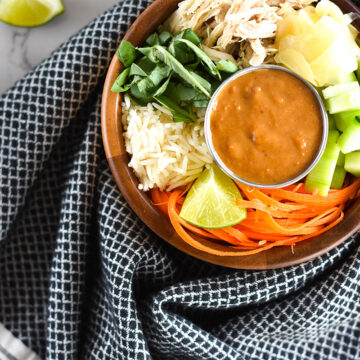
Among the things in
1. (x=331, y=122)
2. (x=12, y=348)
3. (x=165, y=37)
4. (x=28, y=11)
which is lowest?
(x=12, y=348)

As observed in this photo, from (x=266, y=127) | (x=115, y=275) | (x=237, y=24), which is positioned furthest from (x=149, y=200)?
(x=237, y=24)

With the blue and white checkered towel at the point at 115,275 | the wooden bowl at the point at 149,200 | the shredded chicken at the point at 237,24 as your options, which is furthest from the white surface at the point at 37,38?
the shredded chicken at the point at 237,24

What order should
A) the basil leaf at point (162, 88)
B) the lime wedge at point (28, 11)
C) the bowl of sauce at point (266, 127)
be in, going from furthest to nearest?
the lime wedge at point (28, 11), the basil leaf at point (162, 88), the bowl of sauce at point (266, 127)

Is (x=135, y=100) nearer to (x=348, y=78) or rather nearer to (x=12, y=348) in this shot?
(x=348, y=78)

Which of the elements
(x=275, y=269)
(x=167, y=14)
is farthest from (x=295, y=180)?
(x=167, y=14)

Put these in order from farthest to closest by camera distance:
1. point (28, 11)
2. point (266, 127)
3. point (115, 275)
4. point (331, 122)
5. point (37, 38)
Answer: point (37, 38) → point (28, 11) → point (115, 275) → point (331, 122) → point (266, 127)

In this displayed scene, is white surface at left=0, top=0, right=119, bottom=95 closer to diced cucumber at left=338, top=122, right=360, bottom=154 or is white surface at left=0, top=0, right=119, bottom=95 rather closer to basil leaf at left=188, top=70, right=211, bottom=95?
basil leaf at left=188, top=70, right=211, bottom=95

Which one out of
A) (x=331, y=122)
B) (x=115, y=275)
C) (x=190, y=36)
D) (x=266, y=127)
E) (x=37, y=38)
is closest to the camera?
(x=266, y=127)

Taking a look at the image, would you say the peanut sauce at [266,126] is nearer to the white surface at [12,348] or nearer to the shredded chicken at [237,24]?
the shredded chicken at [237,24]
